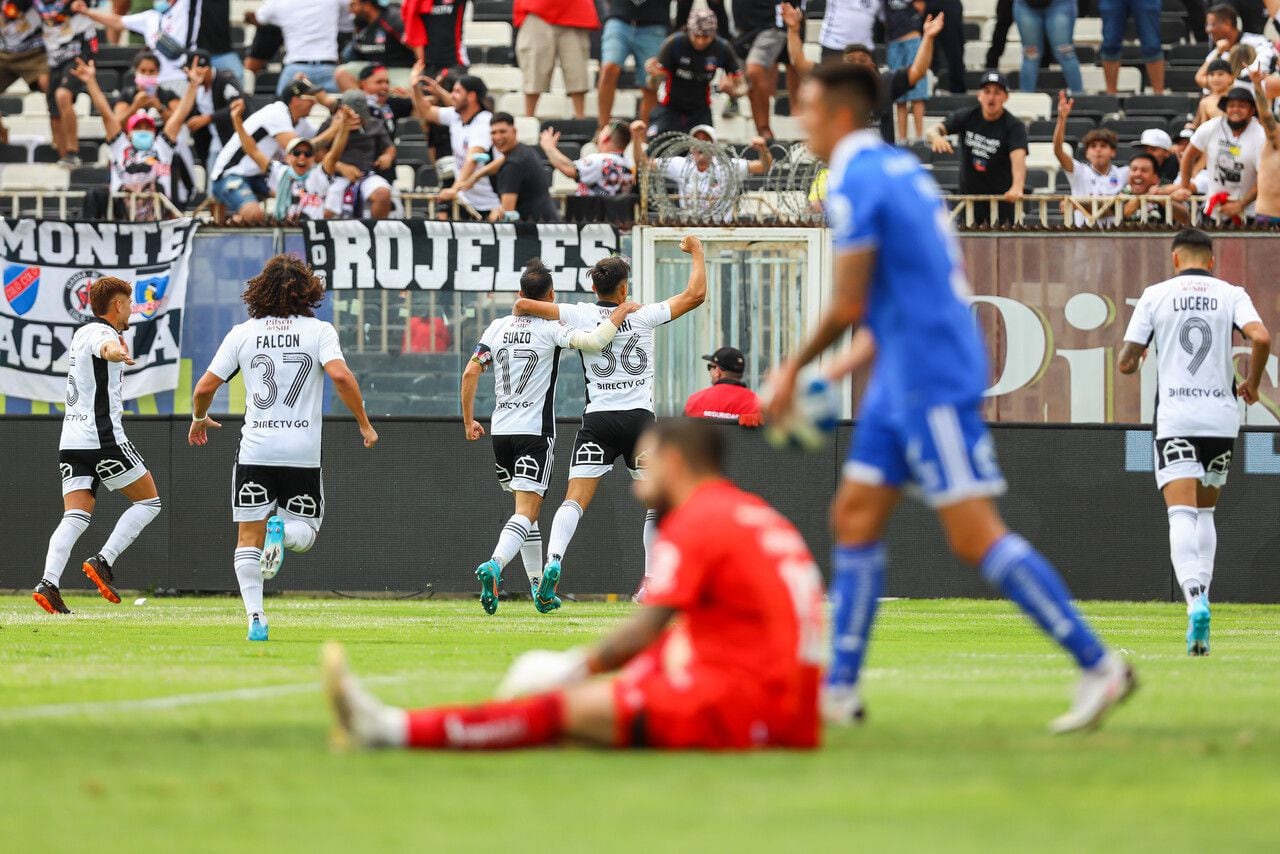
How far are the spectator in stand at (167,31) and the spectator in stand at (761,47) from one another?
21.2ft

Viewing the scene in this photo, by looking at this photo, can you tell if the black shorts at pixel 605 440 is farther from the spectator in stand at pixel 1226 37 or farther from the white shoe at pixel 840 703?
the spectator in stand at pixel 1226 37

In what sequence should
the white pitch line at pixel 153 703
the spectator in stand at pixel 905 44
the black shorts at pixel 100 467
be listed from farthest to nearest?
1. the spectator in stand at pixel 905 44
2. the black shorts at pixel 100 467
3. the white pitch line at pixel 153 703

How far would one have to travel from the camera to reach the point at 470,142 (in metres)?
20.1

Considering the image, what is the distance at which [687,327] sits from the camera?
61.9 ft

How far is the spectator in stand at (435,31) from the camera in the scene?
22797mm

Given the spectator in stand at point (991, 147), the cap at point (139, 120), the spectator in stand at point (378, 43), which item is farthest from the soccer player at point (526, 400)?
the spectator in stand at point (378, 43)

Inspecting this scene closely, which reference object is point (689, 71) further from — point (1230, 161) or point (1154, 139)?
point (1230, 161)

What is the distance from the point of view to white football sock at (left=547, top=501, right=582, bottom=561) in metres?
14.6

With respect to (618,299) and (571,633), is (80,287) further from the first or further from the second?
(571,633)

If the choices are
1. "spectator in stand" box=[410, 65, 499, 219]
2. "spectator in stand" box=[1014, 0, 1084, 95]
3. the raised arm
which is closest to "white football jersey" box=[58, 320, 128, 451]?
the raised arm

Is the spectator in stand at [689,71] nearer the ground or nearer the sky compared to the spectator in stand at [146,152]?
nearer the sky

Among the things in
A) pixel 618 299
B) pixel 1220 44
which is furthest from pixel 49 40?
pixel 1220 44

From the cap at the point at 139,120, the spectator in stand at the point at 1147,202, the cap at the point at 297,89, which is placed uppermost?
the cap at the point at 297,89

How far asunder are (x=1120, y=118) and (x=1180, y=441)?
11.9 meters
